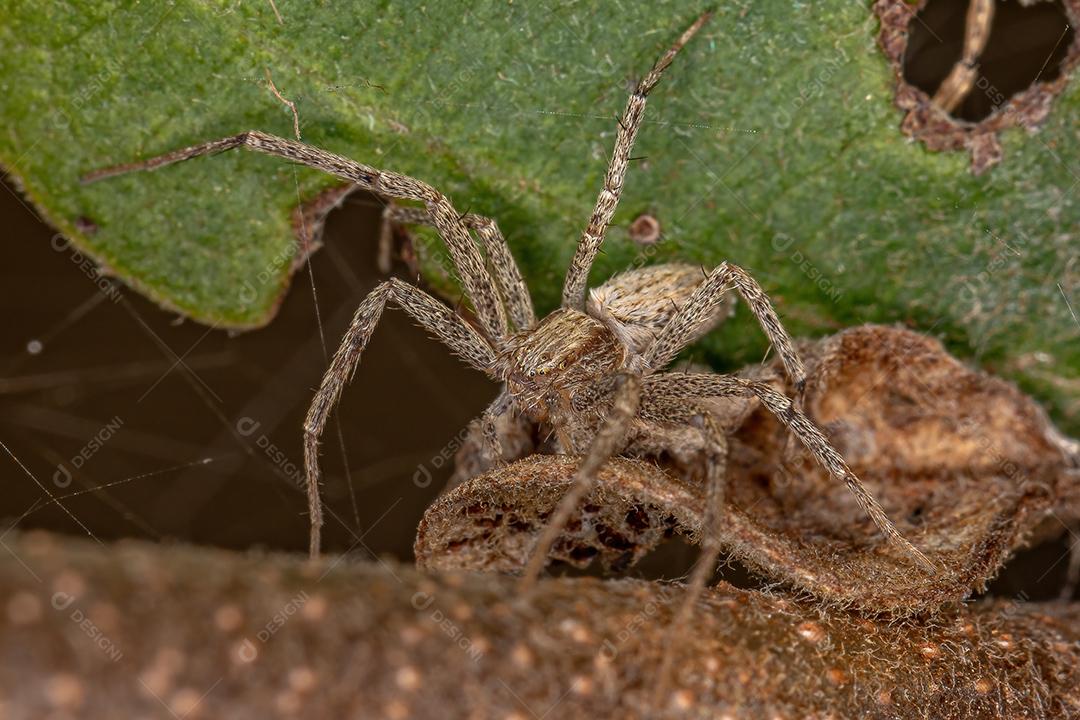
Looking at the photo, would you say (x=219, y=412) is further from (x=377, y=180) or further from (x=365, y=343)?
(x=377, y=180)

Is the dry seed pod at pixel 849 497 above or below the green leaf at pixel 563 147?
below

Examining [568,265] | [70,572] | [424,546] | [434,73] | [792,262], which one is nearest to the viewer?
[70,572]

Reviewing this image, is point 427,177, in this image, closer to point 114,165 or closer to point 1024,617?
point 114,165

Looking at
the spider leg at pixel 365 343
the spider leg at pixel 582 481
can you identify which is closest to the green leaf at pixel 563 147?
the spider leg at pixel 365 343

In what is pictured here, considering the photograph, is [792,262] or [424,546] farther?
[792,262]

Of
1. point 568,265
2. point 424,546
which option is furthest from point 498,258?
point 424,546

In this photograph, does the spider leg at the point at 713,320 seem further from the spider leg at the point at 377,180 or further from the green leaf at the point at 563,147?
the spider leg at the point at 377,180

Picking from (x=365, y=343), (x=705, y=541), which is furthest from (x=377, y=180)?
(x=705, y=541)

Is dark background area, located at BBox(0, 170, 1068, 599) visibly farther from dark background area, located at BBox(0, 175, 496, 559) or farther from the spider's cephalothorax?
the spider's cephalothorax
